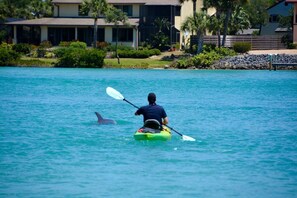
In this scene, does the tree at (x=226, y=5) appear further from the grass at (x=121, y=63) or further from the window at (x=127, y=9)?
the window at (x=127, y=9)

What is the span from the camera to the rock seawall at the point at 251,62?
3083 inches

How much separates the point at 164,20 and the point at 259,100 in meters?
43.3

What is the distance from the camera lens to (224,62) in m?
79.6

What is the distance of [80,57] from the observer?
7844 centimetres

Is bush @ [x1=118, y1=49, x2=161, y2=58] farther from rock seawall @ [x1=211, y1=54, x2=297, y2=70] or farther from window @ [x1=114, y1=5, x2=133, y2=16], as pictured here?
window @ [x1=114, y1=5, x2=133, y2=16]

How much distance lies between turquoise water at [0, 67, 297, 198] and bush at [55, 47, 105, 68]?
21.0m

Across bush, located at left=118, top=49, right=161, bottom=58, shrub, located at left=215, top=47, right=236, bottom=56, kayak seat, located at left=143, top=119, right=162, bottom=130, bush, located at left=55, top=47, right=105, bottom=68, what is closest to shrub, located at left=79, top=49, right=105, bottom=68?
bush, located at left=55, top=47, right=105, bottom=68

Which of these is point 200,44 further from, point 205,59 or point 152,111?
point 152,111

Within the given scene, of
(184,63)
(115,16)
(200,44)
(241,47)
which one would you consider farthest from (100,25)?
(241,47)

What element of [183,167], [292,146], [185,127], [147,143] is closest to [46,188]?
[183,167]

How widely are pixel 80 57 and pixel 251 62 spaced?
1596 cm

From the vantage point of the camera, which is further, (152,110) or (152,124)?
(152,124)

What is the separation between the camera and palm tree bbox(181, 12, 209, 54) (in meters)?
81.1

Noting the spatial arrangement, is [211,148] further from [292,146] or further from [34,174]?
[34,174]
